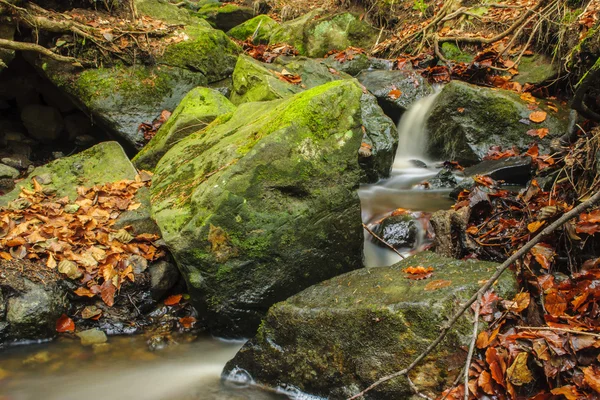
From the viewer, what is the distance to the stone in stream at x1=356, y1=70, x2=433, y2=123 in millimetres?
7781

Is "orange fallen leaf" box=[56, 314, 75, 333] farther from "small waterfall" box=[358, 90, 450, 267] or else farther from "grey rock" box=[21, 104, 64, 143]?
"grey rock" box=[21, 104, 64, 143]

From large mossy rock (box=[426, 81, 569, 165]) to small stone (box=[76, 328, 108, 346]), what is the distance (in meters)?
5.48

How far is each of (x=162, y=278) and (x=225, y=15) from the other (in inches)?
442

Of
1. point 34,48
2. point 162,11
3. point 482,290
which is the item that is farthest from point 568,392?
point 162,11

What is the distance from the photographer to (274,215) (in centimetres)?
366

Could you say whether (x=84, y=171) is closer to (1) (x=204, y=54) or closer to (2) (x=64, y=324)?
(2) (x=64, y=324)

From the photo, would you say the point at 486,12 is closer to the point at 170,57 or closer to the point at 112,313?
the point at 170,57

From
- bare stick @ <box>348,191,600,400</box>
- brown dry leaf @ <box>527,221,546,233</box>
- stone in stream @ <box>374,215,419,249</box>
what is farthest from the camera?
stone in stream @ <box>374,215,419,249</box>

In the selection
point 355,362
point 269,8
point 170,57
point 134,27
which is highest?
point 269,8

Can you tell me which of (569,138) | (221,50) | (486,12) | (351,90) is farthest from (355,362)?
(486,12)

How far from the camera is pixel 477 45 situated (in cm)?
921

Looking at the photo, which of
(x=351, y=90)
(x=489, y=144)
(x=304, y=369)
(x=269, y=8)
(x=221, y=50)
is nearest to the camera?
(x=304, y=369)

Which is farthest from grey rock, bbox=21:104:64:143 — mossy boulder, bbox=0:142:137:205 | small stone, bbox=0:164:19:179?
mossy boulder, bbox=0:142:137:205

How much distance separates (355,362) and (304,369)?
393 mm
